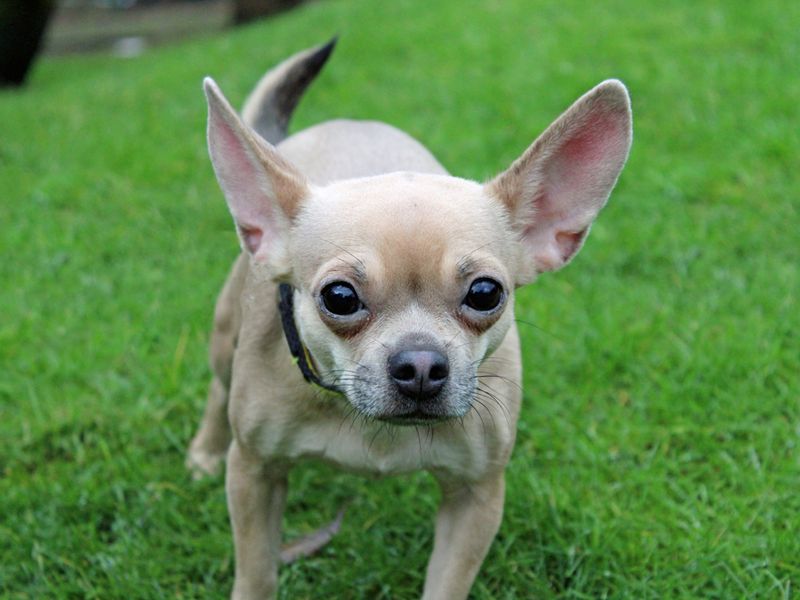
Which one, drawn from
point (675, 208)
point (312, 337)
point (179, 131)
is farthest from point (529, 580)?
point (179, 131)

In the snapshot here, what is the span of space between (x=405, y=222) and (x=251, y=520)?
1118 millimetres

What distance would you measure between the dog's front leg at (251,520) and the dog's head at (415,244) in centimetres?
49

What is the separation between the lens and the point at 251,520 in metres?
3.00

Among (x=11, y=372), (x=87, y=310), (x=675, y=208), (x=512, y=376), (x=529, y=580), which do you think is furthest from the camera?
(x=675, y=208)

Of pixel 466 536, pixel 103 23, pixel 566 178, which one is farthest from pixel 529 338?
pixel 103 23

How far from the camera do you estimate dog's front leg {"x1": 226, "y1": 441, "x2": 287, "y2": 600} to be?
298 centimetres

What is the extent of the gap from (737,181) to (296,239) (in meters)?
3.75

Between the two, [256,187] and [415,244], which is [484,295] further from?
[256,187]

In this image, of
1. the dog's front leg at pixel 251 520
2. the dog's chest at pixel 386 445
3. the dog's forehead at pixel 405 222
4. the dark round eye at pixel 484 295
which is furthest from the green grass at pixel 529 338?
the dog's forehead at pixel 405 222

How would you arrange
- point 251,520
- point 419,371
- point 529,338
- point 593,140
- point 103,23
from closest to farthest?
1. point 419,371
2. point 593,140
3. point 251,520
4. point 529,338
5. point 103,23

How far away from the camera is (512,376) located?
9.45 feet

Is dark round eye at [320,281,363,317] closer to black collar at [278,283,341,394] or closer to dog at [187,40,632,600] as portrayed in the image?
dog at [187,40,632,600]

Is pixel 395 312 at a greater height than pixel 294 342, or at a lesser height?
greater

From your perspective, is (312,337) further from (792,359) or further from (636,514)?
(792,359)
